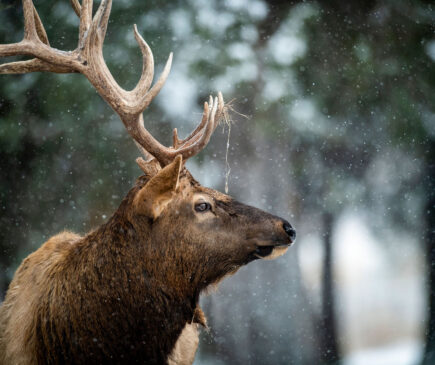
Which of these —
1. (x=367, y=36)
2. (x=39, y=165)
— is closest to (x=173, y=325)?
(x=39, y=165)

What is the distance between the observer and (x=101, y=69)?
2.70 m

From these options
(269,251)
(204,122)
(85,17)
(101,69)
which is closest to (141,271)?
(269,251)

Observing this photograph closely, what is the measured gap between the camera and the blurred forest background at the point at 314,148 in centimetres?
599

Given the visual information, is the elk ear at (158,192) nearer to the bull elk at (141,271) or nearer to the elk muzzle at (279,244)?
the bull elk at (141,271)

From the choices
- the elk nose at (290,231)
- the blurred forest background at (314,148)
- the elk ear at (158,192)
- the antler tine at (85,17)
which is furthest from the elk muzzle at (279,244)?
the blurred forest background at (314,148)

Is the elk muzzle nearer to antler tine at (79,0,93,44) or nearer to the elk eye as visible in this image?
the elk eye

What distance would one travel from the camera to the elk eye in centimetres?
246

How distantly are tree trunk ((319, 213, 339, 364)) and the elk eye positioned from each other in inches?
163

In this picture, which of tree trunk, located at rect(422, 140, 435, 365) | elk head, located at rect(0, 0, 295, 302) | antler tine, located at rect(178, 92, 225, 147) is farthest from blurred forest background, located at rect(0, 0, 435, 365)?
elk head, located at rect(0, 0, 295, 302)

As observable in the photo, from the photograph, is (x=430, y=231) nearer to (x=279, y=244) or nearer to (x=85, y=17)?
(x=279, y=244)

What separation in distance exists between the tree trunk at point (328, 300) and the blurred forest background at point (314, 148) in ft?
0.07

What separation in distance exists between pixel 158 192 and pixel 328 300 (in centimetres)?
475

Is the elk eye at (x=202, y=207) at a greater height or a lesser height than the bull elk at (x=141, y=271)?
greater

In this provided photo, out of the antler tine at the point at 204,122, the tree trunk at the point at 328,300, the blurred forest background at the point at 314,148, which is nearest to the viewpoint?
the antler tine at the point at 204,122
